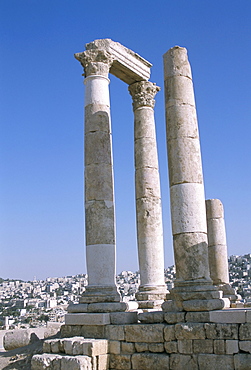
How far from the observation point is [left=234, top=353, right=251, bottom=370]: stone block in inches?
481

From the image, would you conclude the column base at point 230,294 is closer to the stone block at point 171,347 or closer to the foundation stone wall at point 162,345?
the foundation stone wall at point 162,345

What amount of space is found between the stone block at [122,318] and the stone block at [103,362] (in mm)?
1172

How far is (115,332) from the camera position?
48.6 feet

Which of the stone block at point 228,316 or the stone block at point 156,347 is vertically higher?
the stone block at point 228,316

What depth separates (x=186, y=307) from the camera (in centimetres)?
1389

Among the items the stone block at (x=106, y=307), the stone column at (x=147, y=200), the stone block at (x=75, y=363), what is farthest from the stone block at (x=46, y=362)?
the stone column at (x=147, y=200)

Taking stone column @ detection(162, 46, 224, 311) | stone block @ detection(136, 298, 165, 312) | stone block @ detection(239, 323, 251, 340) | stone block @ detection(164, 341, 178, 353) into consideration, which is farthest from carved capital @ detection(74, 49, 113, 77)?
stone block @ detection(239, 323, 251, 340)

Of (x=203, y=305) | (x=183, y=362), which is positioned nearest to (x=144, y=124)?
(x=203, y=305)

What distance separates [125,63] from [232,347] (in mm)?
13423

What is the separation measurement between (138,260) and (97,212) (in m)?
5.28

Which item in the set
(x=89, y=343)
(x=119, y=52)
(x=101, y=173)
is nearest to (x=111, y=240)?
(x=101, y=173)

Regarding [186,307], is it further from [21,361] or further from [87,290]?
[21,361]

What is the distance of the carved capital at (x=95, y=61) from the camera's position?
18797 millimetres

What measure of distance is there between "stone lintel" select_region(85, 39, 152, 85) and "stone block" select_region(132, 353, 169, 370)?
489 inches
